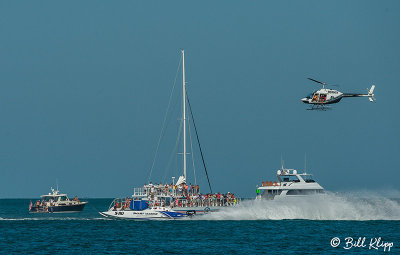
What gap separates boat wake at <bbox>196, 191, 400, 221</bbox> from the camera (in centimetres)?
7131

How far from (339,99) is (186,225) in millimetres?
20121

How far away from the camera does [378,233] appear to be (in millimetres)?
58406

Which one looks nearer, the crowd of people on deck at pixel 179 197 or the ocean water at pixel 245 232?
the ocean water at pixel 245 232

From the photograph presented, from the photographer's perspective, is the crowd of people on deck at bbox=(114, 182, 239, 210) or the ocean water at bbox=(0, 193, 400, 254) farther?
the crowd of people on deck at bbox=(114, 182, 239, 210)

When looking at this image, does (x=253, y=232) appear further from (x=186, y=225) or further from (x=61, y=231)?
(x=61, y=231)

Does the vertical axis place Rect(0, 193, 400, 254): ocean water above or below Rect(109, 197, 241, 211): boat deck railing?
below

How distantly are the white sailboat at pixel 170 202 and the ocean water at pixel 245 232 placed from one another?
888mm

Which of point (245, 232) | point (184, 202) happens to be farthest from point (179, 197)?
point (245, 232)

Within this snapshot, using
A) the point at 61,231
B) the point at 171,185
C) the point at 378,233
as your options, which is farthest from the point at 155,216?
the point at 378,233

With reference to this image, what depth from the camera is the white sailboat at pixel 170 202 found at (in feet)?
231

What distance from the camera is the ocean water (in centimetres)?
4950

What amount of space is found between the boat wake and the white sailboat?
1098mm

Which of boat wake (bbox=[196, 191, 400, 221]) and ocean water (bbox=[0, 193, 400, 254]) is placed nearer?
ocean water (bbox=[0, 193, 400, 254])

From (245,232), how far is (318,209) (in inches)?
592
